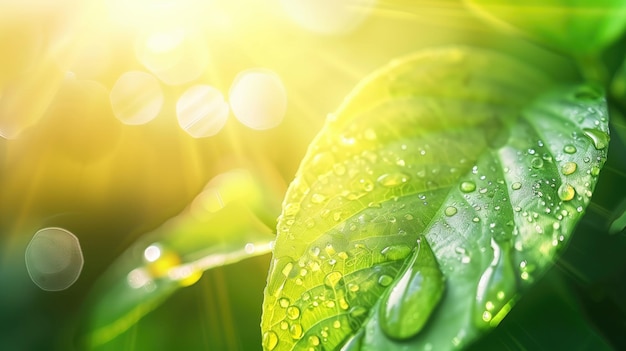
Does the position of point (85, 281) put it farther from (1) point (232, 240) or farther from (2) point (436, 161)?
(2) point (436, 161)

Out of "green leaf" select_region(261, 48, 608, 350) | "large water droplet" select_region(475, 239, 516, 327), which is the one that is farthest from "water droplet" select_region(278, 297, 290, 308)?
"large water droplet" select_region(475, 239, 516, 327)

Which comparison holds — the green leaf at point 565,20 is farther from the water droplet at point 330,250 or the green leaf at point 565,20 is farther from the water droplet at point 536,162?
the water droplet at point 330,250

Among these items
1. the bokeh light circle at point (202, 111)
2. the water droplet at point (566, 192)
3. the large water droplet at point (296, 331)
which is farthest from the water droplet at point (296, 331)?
the bokeh light circle at point (202, 111)

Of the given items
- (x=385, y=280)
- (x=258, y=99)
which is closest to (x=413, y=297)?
(x=385, y=280)

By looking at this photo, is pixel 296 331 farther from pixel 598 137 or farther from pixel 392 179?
pixel 598 137

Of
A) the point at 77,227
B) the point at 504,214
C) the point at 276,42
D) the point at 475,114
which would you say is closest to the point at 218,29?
the point at 276,42

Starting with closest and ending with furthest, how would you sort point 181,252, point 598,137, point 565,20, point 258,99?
point 598,137 < point 565,20 < point 181,252 < point 258,99

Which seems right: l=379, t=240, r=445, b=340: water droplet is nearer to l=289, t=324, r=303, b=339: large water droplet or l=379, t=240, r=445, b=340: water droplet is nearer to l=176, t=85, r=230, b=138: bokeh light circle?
l=289, t=324, r=303, b=339: large water droplet
